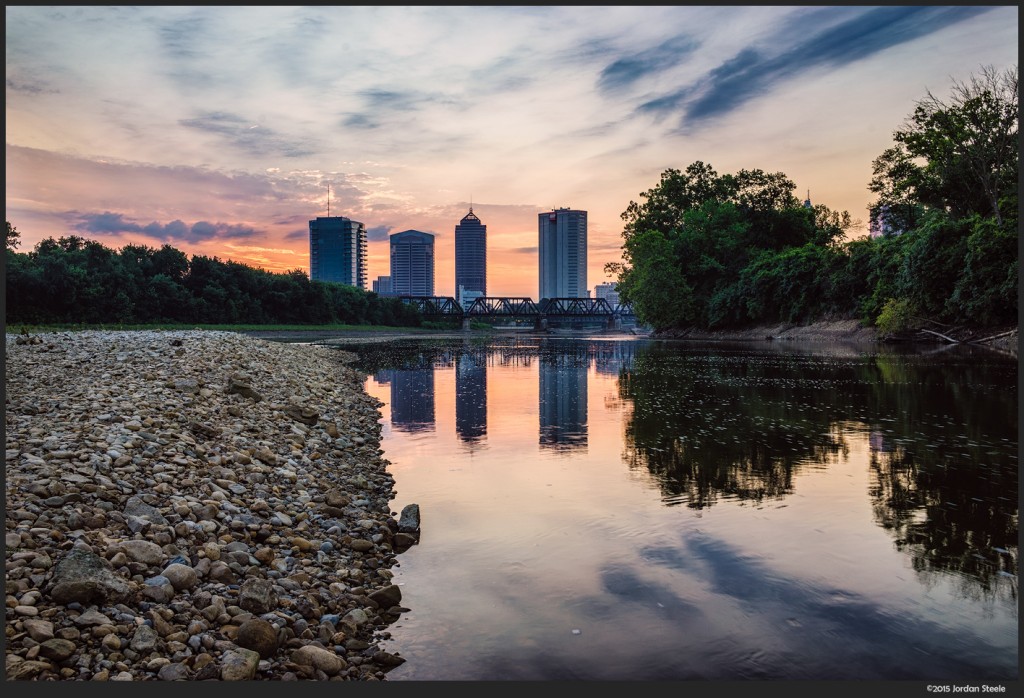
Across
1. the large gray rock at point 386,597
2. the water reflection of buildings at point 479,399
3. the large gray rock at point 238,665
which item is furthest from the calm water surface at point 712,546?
the large gray rock at point 238,665

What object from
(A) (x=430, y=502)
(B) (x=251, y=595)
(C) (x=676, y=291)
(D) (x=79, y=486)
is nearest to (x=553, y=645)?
(B) (x=251, y=595)

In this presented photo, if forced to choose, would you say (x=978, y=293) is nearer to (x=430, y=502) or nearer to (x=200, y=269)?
(x=430, y=502)

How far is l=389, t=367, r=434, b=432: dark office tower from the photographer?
62.5 ft

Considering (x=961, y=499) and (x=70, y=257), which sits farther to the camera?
(x=70, y=257)

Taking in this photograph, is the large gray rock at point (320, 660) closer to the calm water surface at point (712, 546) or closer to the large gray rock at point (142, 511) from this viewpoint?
the calm water surface at point (712, 546)

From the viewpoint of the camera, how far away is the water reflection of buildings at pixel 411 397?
63.2 feet

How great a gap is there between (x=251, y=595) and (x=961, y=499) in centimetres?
1088

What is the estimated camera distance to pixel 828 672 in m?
5.64

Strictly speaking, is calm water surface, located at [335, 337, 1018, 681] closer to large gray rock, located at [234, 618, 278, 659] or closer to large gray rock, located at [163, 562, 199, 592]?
large gray rock, located at [234, 618, 278, 659]

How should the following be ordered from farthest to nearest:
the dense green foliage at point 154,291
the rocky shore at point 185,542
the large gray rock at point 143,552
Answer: the dense green foliage at point 154,291 → the large gray rock at point 143,552 → the rocky shore at point 185,542

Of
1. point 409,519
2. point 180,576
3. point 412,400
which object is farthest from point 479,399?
point 180,576

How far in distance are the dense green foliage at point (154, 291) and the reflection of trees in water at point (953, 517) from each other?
74.1m

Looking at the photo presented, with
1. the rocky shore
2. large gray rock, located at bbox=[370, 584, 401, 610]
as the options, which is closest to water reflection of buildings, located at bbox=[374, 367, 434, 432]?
the rocky shore

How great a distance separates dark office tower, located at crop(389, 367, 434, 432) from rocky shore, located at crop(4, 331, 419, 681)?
514 cm
